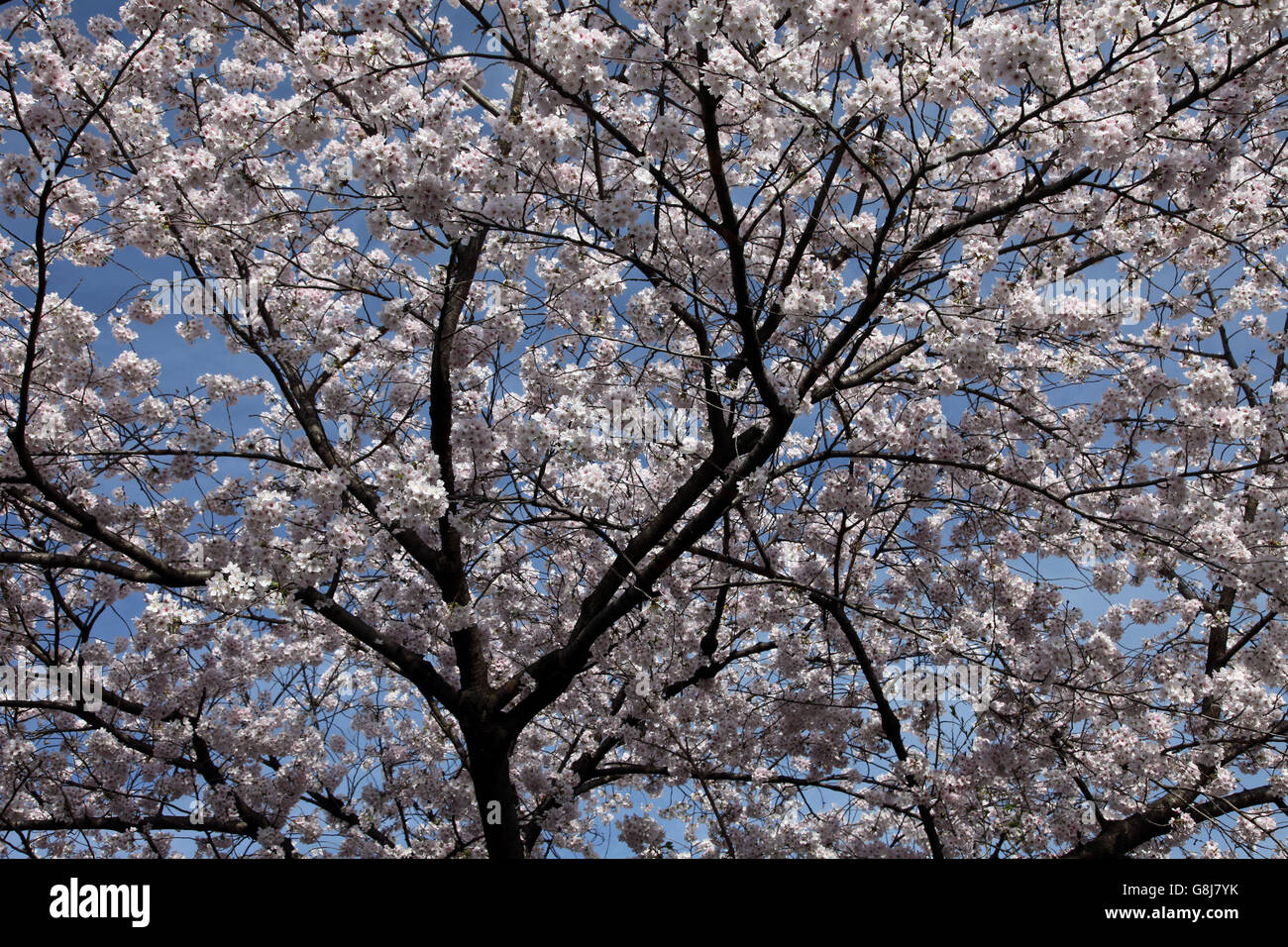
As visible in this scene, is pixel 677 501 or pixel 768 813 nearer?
pixel 677 501

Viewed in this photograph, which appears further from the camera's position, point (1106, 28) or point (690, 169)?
point (690, 169)

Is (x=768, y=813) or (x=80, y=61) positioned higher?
(x=80, y=61)

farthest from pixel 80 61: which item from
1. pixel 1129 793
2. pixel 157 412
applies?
pixel 1129 793

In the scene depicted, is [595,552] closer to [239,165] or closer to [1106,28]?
[239,165]

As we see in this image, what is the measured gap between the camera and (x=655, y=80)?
14.4 ft

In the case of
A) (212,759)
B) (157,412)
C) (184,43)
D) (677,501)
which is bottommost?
(212,759)

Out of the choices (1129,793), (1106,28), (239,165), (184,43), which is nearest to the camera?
(1106,28)
